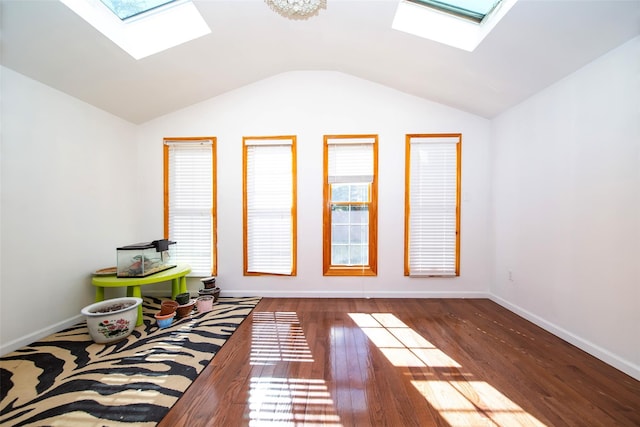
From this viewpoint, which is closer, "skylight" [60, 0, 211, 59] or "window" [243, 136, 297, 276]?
"skylight" [60, 0, 211, 59]

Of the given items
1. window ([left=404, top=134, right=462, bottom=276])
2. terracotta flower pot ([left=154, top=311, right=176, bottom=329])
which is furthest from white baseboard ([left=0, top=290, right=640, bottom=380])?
terracotta flower pot ([left=154, top=311, right=176, bottom=329])

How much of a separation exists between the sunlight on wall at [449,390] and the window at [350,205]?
111 cm

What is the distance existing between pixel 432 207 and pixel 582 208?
1440 mm

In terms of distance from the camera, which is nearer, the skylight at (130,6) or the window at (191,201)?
the skylight at (130,6)

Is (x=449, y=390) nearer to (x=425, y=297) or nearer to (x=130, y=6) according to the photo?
(x=425, y=297)

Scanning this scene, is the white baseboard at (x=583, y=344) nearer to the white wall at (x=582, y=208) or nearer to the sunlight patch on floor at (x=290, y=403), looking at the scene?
the white wall at (x=582, y=208)

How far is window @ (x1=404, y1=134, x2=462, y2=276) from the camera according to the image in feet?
10.9

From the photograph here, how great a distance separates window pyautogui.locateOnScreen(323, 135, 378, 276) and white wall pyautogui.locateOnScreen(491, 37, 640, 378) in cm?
167

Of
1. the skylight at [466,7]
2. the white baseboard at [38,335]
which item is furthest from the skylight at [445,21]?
the white baseboard at [38,335]

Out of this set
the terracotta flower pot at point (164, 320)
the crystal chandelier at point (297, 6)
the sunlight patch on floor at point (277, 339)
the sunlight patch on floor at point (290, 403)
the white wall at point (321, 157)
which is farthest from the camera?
the white wall at point (321, 157)

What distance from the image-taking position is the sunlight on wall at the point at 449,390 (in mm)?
1415

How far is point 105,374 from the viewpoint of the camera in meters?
1.77

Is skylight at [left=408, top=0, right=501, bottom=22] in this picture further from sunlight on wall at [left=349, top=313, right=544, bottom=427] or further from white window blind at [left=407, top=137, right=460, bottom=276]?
sunlight on wall at [left=349, top=313, right=544, bottom=427]

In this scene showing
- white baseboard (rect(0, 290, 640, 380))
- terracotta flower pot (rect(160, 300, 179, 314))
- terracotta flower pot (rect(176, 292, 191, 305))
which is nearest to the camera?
white baseboard (rect(0, 290, 640, 380))
